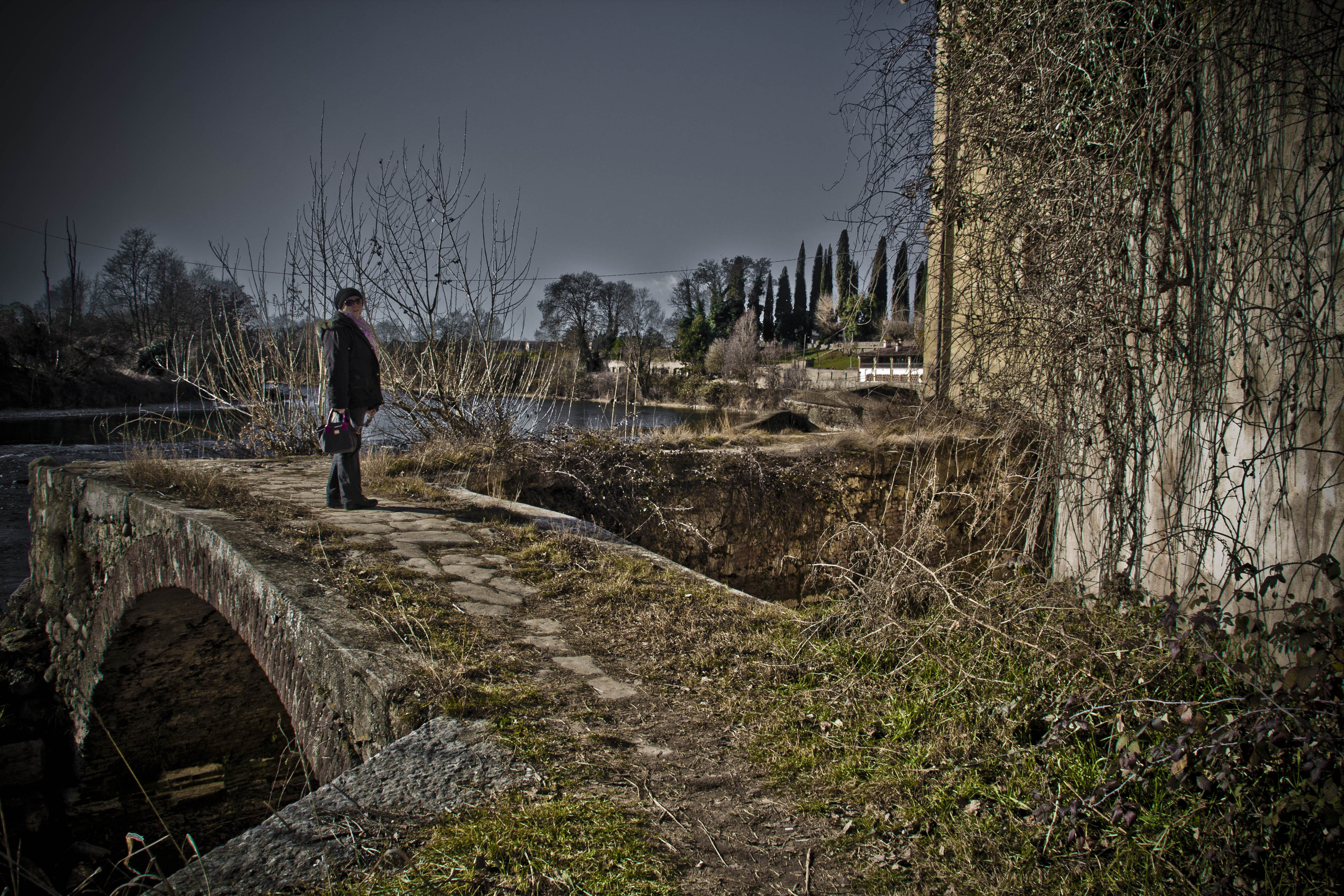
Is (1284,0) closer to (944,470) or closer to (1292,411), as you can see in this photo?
(1292,411)

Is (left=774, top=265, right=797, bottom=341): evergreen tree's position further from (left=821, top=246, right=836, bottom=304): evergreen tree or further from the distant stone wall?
the distant stone wall

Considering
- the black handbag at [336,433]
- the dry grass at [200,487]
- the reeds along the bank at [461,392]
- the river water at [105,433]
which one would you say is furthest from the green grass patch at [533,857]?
the reeds along the bank at [461,392]

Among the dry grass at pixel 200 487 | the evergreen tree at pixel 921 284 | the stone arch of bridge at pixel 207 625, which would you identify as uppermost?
the evergreen tree at pixel 921 284

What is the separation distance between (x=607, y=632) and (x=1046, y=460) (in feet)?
7.75

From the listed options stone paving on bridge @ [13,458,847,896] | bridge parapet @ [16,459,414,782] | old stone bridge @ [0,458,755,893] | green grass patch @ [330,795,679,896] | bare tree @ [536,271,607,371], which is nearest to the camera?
green grass patch @ [330,795,679,896]

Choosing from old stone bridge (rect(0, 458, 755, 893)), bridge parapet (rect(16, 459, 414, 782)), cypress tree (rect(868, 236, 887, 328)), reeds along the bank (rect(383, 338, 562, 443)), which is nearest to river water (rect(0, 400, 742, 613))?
reeds along the bank (rect(383, 338, 562, 443))

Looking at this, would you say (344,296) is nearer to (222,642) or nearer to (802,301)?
(222,642)

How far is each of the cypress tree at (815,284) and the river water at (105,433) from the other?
27266 millimetres

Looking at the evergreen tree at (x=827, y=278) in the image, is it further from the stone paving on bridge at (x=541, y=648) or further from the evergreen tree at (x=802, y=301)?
the stone paving on bridge at (x=541, y=648)

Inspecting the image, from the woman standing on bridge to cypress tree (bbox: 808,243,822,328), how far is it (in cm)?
5006

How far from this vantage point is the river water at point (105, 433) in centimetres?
845

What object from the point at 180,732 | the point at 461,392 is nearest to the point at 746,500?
the point at 461,392

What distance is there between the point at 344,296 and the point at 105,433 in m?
12.8

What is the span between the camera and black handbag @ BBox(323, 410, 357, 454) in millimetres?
4898
